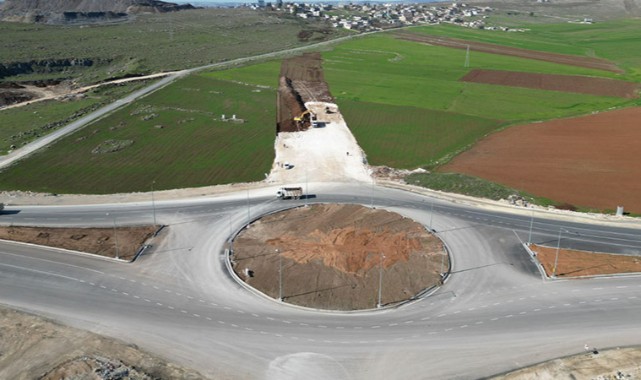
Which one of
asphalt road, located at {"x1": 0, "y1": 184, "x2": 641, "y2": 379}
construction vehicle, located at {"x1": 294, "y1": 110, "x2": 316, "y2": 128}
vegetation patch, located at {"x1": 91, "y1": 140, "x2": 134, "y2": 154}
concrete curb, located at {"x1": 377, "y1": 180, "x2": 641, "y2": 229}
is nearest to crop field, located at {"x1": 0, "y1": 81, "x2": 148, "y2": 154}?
vegetation patch, located at {"x1": 91, "y1": 140, "x2": 134, "y2": 154}

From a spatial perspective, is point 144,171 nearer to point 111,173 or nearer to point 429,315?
point 111,173

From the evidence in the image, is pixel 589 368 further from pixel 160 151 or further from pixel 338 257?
pixel 160 151

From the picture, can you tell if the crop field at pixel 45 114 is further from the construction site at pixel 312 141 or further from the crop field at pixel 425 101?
the construction site at pixel 312 141

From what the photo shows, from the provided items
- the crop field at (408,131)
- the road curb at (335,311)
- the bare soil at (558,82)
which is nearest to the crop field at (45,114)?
the road curb at (335,311)

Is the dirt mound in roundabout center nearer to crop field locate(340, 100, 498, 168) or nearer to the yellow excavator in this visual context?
crop field locate(340, 100, 498, 168)

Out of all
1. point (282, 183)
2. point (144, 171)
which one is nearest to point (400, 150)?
point (282, 183)

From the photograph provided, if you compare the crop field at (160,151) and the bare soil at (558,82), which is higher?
the bare soil at (558,82)

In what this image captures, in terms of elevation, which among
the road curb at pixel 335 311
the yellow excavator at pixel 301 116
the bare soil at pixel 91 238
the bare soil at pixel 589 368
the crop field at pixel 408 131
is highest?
the yellow excavator at pixel 301 116
